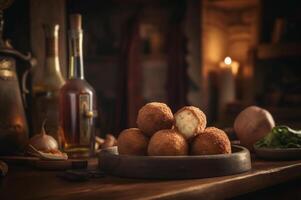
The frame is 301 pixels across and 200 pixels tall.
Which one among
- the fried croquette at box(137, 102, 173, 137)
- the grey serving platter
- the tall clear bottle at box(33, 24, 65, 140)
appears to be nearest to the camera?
the grey serving platter

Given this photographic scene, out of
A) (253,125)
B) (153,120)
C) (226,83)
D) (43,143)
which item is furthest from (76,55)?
(226,83)

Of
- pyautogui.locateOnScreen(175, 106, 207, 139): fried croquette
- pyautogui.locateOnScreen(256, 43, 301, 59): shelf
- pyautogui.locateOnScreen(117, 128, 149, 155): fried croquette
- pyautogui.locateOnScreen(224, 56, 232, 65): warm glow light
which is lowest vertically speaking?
pyautogui.locateOnScreen(117, 128, 149, 155): fried croquette

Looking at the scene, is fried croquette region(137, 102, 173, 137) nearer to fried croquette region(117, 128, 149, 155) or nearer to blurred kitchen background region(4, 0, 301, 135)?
fried croquette region(117, 128, 149, 155)

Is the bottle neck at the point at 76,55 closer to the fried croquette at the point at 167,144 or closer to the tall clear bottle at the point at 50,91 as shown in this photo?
the tall clear bottle at the point at 50,91

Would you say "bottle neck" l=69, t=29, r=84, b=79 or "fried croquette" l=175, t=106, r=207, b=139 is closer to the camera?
"fried croquette" l=175, t=106, r=207, b=139

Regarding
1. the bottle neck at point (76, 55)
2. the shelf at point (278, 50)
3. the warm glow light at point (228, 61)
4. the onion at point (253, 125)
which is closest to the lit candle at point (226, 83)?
the warm glow light at point (228, 61)

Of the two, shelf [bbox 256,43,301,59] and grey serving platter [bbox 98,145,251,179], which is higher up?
shelf [bbox 256,43,301,59]

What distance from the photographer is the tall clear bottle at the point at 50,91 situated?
61.1 inches

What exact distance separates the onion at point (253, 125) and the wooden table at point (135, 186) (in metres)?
0.30

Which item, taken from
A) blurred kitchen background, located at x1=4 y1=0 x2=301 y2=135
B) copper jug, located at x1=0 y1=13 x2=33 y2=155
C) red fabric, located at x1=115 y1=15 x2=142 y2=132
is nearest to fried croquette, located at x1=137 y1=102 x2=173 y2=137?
copper jug, located at x1=0 y1=13 x2=33 y2=155

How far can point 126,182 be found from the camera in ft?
3.27

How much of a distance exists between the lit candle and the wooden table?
446 centimetres

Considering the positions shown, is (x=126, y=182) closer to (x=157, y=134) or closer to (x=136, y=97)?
(x=157, y=134)

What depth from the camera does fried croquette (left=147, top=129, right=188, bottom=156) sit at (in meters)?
1.03
